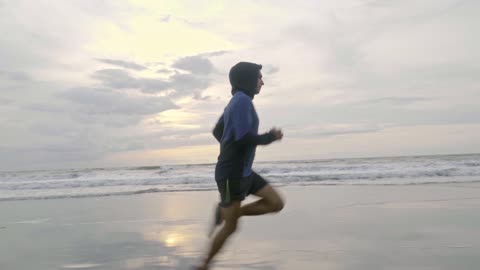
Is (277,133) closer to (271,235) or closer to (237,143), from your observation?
(237,143)

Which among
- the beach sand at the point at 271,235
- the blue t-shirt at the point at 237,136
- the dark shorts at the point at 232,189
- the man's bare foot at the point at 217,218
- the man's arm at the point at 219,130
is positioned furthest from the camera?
the beach sand at the point at 271,235

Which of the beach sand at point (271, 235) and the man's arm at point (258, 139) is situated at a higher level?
the man's arm at point (258, 139)

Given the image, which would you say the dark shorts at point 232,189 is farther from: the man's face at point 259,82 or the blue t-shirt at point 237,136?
the man's face at point 259,82

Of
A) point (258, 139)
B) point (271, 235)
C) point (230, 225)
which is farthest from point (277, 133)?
point (271, 235)

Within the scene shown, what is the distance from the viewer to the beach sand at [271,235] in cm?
412

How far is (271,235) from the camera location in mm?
5203

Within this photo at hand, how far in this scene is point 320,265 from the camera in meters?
3.88

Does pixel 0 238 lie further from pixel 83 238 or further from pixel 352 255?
pixel 352 255

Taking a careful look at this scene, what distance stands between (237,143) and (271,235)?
2280 mm

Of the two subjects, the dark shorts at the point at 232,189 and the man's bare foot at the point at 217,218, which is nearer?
the dark shorts at the point at 232,189

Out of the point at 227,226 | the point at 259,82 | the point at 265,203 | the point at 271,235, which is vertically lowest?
the point at 271,235

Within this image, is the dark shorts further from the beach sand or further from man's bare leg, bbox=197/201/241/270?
the beach sand

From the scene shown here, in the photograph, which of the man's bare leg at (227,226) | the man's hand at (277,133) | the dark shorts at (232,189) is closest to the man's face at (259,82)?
the man's hand at (277,133)

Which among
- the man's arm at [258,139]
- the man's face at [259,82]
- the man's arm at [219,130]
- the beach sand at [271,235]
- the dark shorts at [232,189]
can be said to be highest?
the man's face at [259,82]
